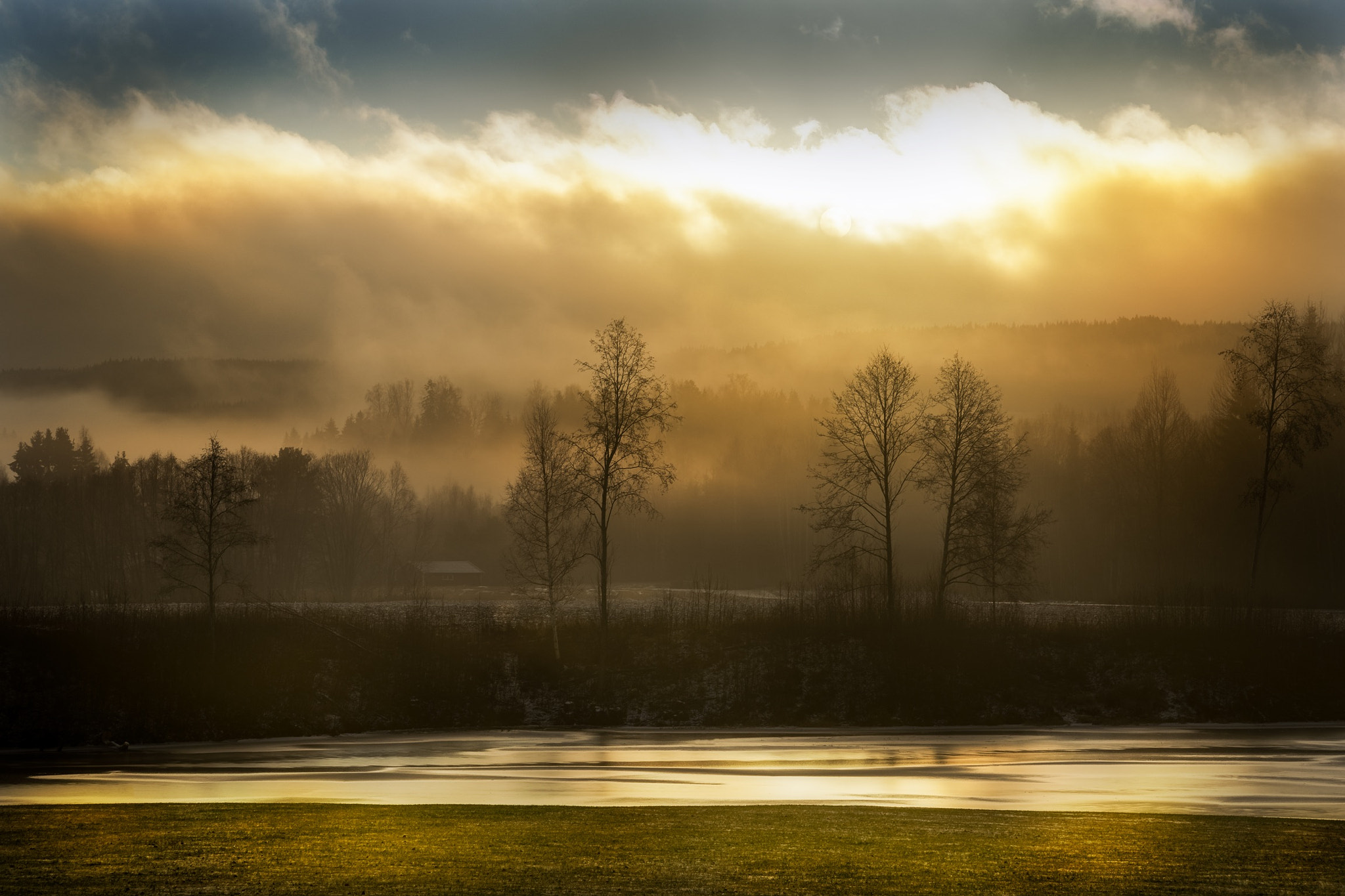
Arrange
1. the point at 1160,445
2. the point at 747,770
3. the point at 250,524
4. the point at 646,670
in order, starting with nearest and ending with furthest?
the point at 747,770 < the point at 646,670 < the point at 1160,445 < the point at 250,524

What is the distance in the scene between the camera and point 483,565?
148 meters

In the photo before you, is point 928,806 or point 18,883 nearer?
point 18,883

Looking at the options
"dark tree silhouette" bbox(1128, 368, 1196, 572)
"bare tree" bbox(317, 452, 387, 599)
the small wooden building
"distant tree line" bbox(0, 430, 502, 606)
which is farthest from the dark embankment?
the small wooden building

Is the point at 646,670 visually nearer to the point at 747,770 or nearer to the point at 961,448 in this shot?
the point at 961,448

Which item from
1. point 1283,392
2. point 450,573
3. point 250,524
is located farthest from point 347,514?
point 1283,392

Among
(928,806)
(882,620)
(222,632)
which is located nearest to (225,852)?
(928,806)

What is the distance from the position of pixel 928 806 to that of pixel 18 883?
16.6 metres

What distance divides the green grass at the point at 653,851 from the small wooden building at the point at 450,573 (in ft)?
389

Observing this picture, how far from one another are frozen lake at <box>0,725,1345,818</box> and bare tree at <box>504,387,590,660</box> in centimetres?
1371

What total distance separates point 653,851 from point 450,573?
12628 cm

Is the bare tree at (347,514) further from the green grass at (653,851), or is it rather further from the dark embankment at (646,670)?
the green grass at (653,851)

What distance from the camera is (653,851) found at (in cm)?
1798

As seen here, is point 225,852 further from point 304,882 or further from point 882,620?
point 882,620

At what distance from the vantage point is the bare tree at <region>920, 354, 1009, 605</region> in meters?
60.3
